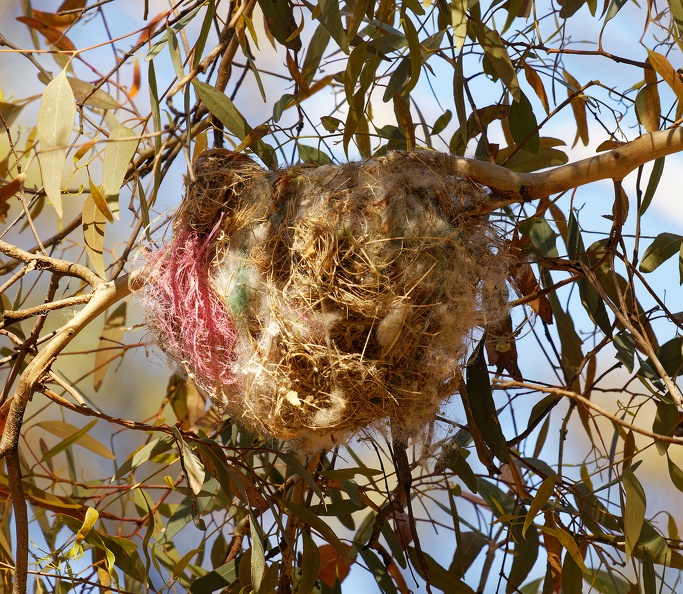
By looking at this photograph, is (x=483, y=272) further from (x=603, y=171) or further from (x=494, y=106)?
(x=494, y=106)

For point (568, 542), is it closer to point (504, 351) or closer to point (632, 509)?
point (632, 509)

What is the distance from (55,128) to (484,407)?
0.72 m

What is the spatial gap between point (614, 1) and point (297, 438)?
83 cm

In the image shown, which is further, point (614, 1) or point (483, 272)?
point (614, 1)

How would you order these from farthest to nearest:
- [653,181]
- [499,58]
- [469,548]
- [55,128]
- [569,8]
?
[469,548] < [569,8] < [653,181] < [499,58] < [55,128]

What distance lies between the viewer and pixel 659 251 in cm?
131

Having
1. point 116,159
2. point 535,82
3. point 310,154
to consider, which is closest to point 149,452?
point 116,159

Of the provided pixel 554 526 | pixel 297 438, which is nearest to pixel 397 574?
pixel 554 526

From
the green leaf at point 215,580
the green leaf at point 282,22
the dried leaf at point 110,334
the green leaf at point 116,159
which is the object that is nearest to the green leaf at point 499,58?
the green leaf at point 282,22

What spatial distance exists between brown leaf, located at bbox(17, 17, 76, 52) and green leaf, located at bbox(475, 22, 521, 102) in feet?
2.42

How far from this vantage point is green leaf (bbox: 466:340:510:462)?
120 centimetres

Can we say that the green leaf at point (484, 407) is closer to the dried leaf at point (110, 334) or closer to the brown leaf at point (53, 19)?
the dried leaf at point (110, 334)

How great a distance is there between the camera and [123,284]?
1.11 m

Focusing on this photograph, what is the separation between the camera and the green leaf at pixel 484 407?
3.95 ft
